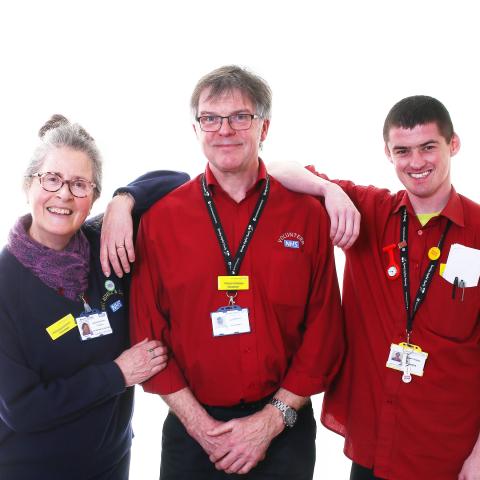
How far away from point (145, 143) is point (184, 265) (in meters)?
2.21

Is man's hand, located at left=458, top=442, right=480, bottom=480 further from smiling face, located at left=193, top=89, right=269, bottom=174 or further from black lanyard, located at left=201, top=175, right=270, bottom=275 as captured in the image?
smiling face, located at left=193, top=89, right=269, bottom=174

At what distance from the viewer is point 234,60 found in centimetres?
347

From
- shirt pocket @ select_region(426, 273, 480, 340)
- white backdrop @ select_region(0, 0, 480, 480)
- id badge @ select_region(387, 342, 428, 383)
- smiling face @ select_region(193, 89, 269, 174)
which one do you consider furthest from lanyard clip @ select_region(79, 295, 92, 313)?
white backdrop @ select_region(0, 0, 480, 480)

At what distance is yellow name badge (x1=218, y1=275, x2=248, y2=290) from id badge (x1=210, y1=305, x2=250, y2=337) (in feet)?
0.23

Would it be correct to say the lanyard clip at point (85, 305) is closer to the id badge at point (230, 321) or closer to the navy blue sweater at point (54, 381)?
the navy blue sweater at point (54, 381)

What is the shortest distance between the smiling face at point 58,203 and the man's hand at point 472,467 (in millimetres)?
1610

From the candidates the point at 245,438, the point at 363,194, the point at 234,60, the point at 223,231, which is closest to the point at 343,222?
the point at 363,194

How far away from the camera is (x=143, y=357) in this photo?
72.6 inches

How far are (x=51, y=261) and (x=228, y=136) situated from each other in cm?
75

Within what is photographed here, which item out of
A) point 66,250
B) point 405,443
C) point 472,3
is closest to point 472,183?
point 472,3

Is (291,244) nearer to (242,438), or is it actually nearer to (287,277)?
(287,277)

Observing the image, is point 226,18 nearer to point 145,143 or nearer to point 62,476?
point 145,143

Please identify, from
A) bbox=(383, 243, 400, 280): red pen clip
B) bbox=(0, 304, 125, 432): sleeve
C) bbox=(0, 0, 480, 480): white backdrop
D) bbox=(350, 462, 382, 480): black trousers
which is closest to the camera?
bbox=(0, 304, 125, 432): sleeve

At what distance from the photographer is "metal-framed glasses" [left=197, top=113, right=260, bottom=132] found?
181 centimetres
